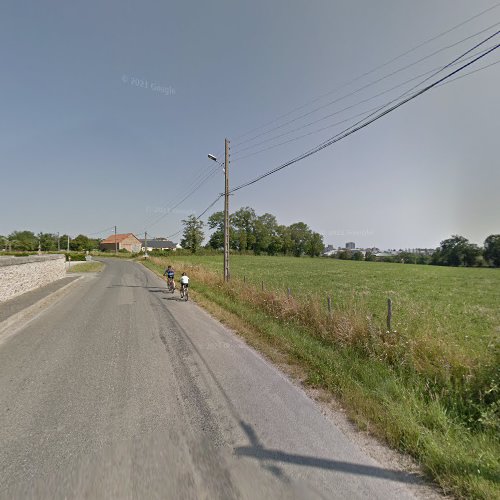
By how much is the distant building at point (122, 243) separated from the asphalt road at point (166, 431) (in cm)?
11782

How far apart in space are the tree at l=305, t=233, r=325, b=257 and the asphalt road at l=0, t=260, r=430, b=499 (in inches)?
4412

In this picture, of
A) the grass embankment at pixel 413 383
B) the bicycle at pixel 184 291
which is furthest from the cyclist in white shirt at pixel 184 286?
the grass embankment at pixel 413 383

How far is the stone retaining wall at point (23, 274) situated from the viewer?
36.4 feet

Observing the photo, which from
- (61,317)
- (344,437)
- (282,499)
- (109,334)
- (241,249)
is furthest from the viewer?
(241,249)

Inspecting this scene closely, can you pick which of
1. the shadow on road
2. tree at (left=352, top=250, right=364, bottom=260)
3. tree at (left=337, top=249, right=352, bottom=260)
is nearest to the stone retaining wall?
the shadow on road

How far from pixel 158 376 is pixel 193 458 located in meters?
2.13

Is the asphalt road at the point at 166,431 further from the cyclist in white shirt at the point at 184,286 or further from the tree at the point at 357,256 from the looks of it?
the tree at the point at 357,256

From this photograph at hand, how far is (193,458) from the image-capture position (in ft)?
8.98

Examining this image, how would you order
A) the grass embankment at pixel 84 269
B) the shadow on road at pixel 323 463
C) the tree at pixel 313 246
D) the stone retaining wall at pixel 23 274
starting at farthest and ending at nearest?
the tree at pixel 313 246
the grass embankment at pixel 84 269
the stone retaining wall at pixel 23 274
the shadow on road at pixel 323 463

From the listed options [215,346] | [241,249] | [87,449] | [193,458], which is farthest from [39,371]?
[241,249]

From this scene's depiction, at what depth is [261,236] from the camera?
345 feet

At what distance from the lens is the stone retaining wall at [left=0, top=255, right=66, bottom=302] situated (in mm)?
11094

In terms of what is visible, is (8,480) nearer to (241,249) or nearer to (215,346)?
(215,346)

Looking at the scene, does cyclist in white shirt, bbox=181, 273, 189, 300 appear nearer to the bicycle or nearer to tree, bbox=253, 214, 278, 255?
the bicycle
